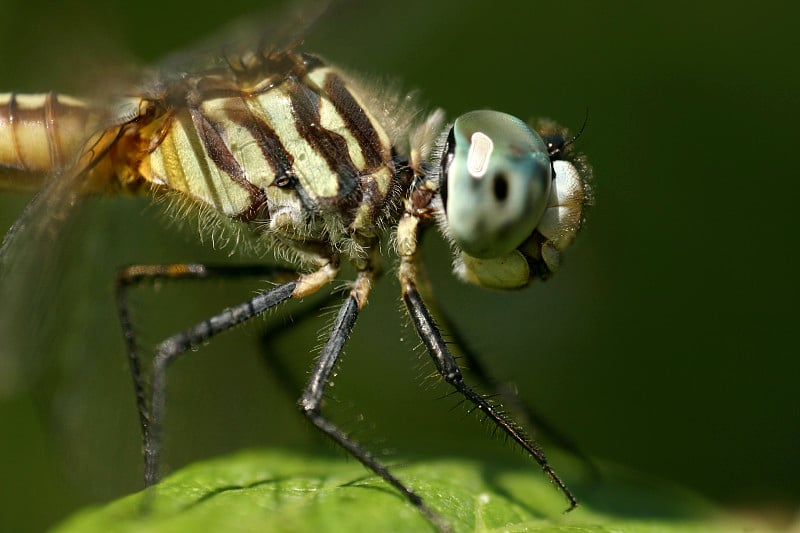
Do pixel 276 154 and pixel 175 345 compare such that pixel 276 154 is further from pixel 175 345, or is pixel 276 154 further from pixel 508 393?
pixel 508 393

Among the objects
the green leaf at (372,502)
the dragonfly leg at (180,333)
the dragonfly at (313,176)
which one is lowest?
the green leaf at (372,502)

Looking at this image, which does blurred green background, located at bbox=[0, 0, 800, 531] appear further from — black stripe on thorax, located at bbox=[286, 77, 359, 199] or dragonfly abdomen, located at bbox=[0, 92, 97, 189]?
black stripe on thorax, located at bbox=[286, 77, 359, 199]

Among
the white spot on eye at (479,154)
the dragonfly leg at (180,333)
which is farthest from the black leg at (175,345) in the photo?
the white spot on eye at (479,154)

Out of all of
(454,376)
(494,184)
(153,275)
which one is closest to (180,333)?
(153,275)

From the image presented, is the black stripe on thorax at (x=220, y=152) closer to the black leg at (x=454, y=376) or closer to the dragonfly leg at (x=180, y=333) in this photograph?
the dragonfly leg at (x=180, y=333)

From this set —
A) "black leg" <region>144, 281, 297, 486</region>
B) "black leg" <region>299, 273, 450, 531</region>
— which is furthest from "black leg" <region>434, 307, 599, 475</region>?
"black leg" <region>144, 281, 297, 486</region>

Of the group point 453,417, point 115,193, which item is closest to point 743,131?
point 453,417
